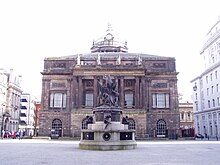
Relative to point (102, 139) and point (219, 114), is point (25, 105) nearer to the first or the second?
point (219, 114)

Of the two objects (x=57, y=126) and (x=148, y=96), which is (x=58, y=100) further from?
(x=148, y=96)

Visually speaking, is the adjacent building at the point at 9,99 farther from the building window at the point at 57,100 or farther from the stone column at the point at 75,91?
the stone column at the point at 75,91

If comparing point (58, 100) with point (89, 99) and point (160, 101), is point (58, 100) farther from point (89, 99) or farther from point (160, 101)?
point (160, 101)

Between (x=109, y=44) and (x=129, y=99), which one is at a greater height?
(x=109, y=44)

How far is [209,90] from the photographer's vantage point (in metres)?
60.4

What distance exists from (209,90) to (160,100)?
15840 millimetres

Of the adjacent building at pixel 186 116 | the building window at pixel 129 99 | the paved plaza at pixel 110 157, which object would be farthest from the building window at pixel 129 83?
the adjacent building at pixel 186 116

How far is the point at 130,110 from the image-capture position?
47688mm

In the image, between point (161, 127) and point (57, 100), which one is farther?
point (57, 100)

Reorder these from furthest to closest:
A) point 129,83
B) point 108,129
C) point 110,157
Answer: point 129,83, point 108,129, point 110,157

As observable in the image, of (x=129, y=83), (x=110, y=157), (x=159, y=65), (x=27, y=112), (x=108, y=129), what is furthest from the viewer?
(x=27, y=112)

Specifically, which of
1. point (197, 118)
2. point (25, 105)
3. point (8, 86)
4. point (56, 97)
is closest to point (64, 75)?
point (56, 97)

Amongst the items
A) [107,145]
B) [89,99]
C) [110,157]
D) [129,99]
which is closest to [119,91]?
[129,99]

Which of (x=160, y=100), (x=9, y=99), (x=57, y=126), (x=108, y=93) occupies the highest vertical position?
(x=9, y=99)
